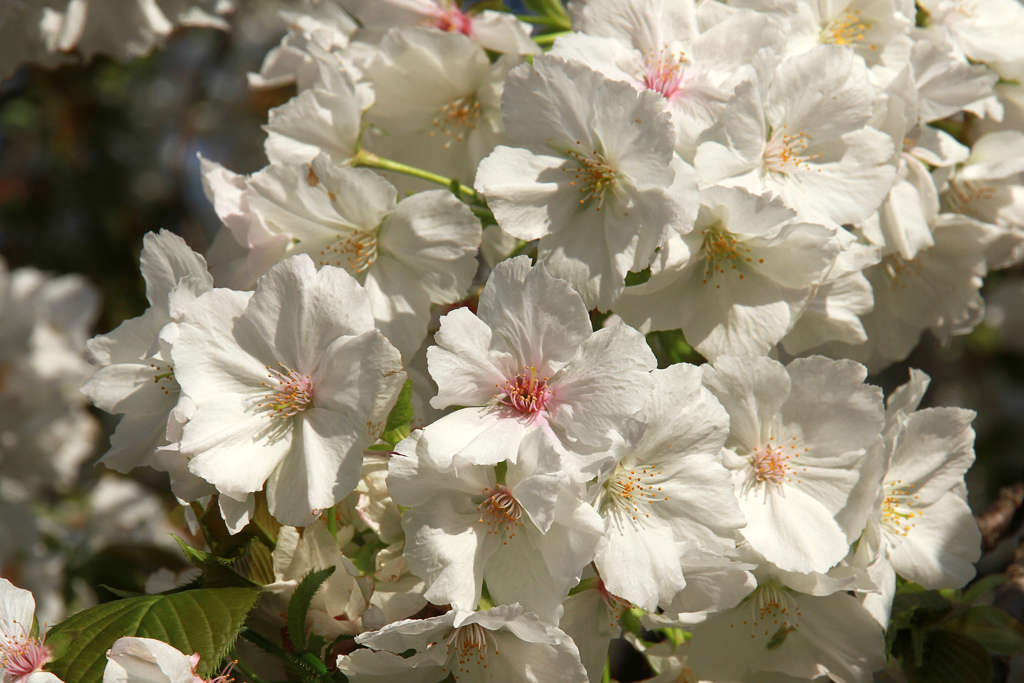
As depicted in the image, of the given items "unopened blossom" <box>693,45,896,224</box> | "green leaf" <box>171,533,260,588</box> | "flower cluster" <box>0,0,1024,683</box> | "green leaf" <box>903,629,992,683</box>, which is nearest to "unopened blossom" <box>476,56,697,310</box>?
"flower cluster" <box>0,0,1024,683</box>

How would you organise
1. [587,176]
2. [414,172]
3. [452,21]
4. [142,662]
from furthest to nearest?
[452,21] → [414,172] → [587,176] → [142,662]

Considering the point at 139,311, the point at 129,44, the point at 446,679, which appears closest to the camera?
the point at 446,679

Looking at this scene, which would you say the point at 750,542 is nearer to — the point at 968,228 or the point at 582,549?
the point at 582,549

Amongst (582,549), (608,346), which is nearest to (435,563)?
(582,549)

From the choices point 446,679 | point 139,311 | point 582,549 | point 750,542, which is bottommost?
point 139,311

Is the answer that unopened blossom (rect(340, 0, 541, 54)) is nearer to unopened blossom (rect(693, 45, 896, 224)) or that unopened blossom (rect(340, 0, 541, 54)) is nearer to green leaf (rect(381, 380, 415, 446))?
unopened blossom (rect(693, 45, 896, 224))

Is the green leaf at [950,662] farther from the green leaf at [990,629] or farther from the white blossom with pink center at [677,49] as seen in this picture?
the white blossom with pink center at [677,49]

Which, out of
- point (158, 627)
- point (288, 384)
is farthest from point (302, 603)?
point (288, 384)

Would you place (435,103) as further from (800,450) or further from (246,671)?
(246,671)
